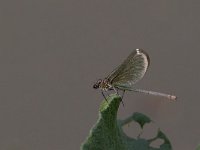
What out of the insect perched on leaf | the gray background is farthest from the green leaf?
the gray background

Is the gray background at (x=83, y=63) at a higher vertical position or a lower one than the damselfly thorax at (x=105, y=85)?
higher

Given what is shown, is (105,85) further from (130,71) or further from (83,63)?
(83,63)

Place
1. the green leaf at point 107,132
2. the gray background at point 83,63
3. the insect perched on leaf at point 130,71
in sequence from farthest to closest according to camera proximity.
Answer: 1. the gray background at point 83,63
2. the insect perched on leaf at point 130,71
3. the green leaf at point 107,132

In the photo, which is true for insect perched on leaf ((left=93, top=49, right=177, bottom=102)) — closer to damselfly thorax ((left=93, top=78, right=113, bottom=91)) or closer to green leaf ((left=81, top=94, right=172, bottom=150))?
damselfly thorax ((left=93, top=78, right=113, bottom=91))

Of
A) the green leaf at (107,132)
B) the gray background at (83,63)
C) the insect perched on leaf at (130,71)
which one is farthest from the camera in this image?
the gray background at (83,63)

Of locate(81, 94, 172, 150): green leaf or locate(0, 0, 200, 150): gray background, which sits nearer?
locate(81, 94, 172, 150): green leaf

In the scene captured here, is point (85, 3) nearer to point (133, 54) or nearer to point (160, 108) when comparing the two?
point (160, 108)

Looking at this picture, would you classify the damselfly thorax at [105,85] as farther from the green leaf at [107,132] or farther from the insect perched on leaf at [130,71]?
the green leaf at [107,132]

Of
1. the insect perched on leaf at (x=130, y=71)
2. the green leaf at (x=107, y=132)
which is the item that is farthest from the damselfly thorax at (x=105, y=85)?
the green leaf at (x=107, y=132)

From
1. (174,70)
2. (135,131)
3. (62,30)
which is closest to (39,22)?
(62,30)

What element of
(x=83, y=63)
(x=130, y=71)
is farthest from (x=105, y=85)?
(x=83, y=63)
